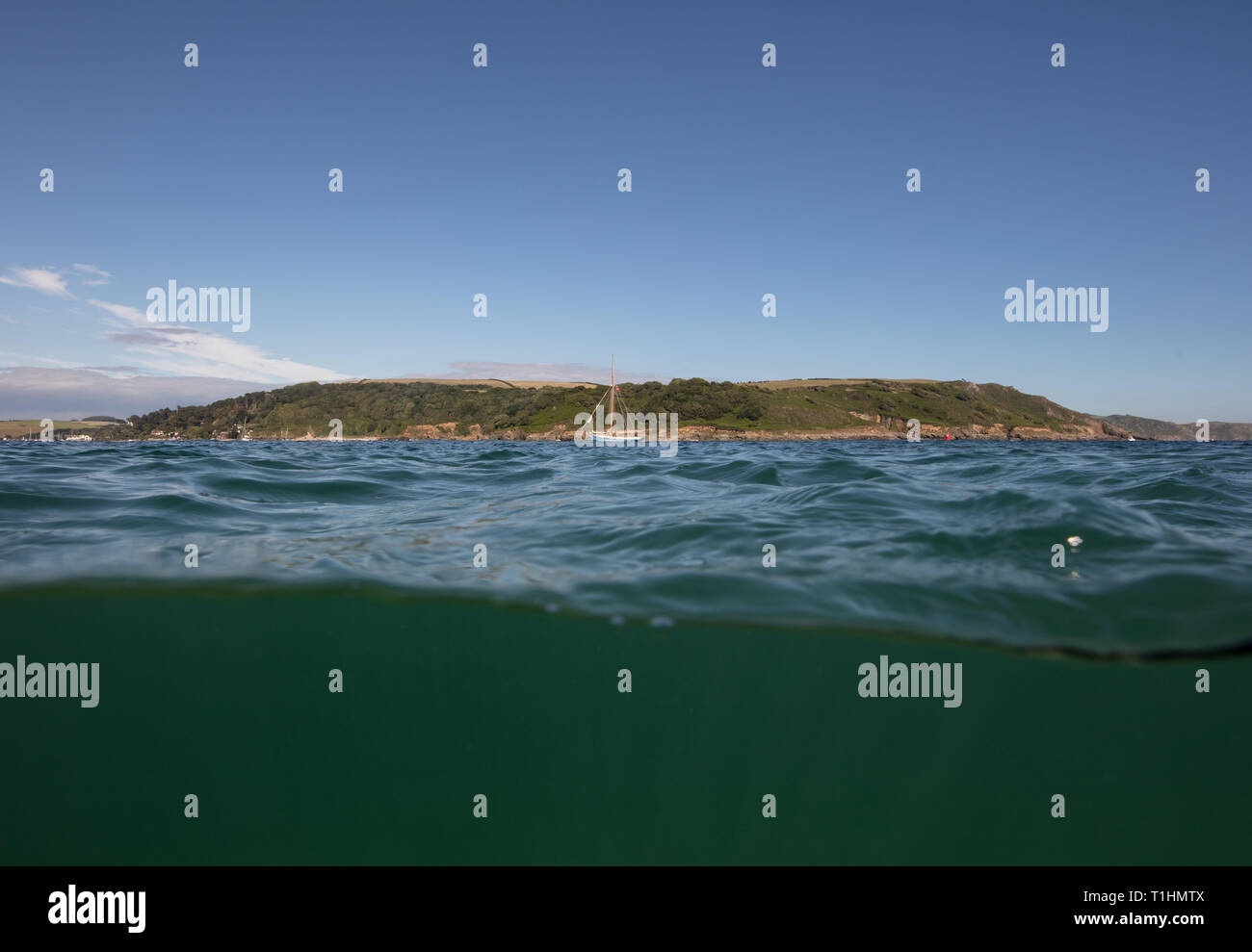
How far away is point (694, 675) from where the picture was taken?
6.82 meters

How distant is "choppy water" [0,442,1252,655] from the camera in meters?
5.68

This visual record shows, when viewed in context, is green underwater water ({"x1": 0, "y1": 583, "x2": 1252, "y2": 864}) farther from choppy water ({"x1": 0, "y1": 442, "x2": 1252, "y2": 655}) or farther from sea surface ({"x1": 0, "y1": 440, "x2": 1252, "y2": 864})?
choppy water ({"x1": 0, "y1": 442, "x2": 1252, "y2": 655})

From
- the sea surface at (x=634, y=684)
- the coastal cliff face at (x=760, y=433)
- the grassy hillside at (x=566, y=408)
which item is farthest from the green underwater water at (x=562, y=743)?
the grassy hillside at (x=566, y=408)

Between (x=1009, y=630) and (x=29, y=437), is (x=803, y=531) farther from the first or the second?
(x=29, y=437)

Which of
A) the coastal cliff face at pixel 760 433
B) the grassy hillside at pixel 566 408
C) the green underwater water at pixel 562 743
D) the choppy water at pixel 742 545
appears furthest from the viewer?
the coastal cliff face at pixel 760 433

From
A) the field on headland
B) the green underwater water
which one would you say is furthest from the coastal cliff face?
the green underwater water

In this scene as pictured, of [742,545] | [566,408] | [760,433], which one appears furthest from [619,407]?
[742,545]

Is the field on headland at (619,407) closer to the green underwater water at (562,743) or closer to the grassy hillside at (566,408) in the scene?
the grassy hillside at (566,408)

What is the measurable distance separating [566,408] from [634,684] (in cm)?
A: 9446

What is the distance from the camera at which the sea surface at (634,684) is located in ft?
17.7

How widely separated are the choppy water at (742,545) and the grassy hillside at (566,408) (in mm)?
81672

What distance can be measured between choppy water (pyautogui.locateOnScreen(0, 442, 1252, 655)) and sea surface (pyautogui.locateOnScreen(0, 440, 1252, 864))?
0.04m

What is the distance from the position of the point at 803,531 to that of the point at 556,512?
351cm
